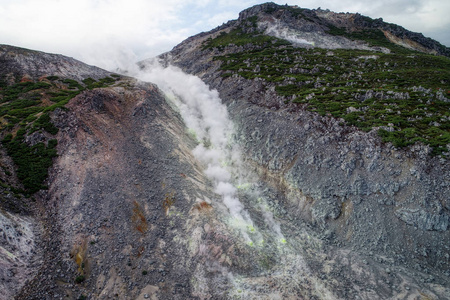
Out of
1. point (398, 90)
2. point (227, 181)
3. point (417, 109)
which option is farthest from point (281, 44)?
point (227, 181)

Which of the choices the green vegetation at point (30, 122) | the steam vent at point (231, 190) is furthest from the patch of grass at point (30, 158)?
the steam vent at point (231, 190)

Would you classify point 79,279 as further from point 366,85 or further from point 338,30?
point 338,30

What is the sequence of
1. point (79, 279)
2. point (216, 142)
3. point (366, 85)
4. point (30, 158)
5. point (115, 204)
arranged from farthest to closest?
1. point (366, 85)
2. point (216, 142)
3. point (30, 158)
4. point (115, 204)
5. point (79, 279)

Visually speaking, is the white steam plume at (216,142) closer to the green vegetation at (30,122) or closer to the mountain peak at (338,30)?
the green vegetation at (30,122)

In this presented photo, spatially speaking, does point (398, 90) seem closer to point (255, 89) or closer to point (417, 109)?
point (417, 109)

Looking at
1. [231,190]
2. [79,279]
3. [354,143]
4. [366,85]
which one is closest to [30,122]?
[79,279]

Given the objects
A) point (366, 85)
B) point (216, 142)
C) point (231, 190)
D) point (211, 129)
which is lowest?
point (231, 190)

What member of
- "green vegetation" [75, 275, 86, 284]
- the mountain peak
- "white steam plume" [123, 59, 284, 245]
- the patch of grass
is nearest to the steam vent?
"green vegetation" [75, 275, 86, 284]

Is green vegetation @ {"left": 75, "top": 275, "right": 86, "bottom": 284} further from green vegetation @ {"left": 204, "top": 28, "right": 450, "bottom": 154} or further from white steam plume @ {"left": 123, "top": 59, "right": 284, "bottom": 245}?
green vegetation @ {"left": 204, "top": 28, "right": 450, "bottom": 154}
